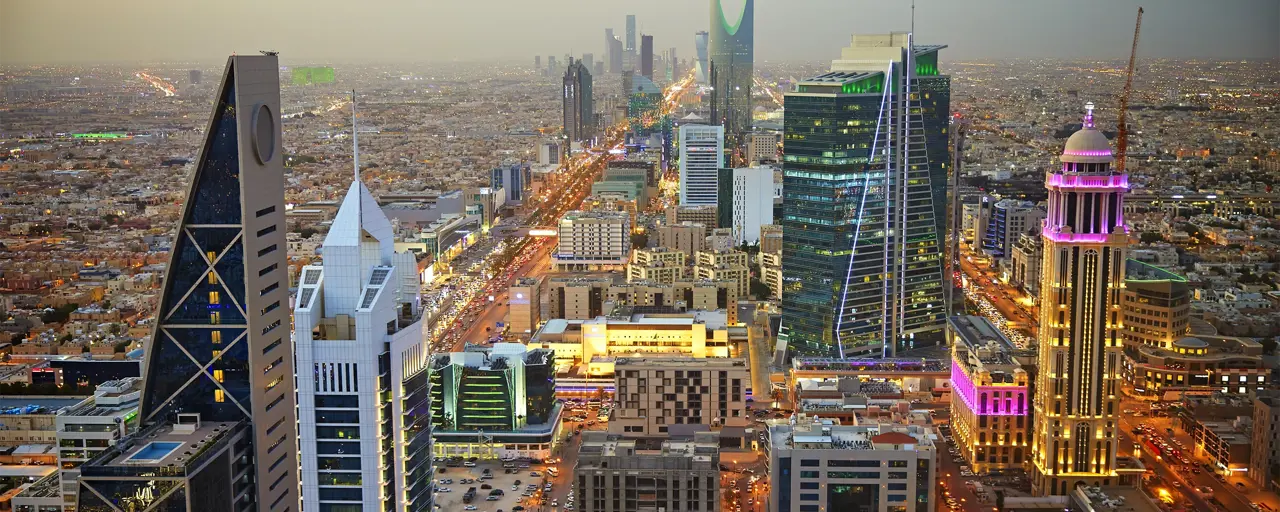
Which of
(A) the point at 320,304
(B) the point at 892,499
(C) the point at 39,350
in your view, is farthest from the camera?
(C) the point at 39,350

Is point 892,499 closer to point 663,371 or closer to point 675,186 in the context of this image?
point 663,371

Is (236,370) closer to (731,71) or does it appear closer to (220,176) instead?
(220,176)

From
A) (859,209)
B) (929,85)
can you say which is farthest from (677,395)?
(929,85)

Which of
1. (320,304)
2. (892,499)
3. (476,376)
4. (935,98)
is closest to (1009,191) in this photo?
(935,98)

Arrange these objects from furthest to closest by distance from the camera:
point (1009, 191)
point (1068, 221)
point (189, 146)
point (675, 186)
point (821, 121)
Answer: point (675, 186), point (1009, 191), point (821, 121), point (1068, 221), point (189, 146)

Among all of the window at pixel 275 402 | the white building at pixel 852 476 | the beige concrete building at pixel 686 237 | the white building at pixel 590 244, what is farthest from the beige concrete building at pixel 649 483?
the beige concrete building at pixel 686 237

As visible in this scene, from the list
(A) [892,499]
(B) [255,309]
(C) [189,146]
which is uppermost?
(C) [189,146]
